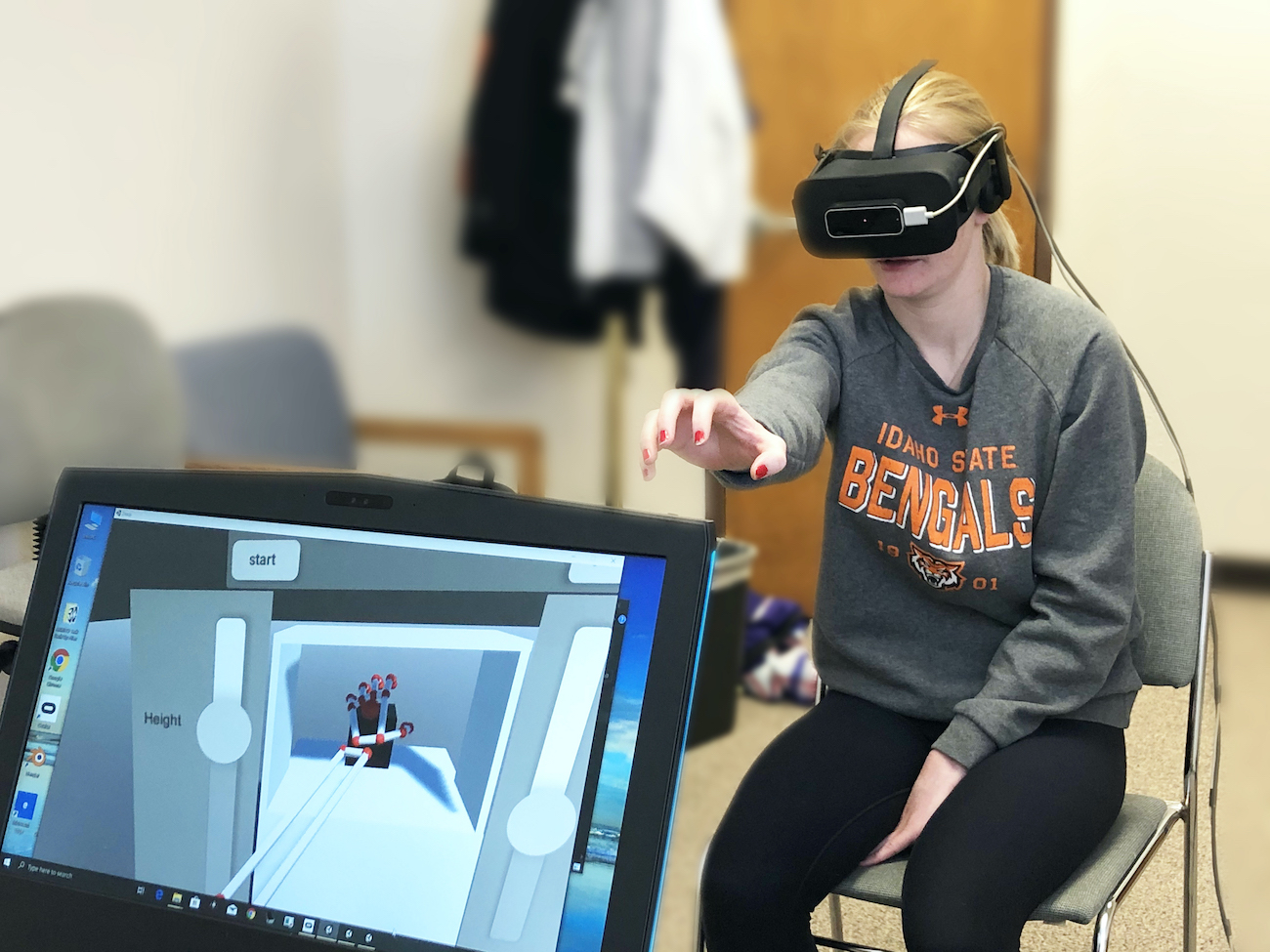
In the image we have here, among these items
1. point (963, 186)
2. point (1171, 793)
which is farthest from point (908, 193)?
point (1171, 793)

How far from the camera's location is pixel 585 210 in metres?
0.26

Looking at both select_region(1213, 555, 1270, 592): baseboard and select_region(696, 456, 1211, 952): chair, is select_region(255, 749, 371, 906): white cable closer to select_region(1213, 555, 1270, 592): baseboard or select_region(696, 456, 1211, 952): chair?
select_region(696, 456, 1211, 952): chair

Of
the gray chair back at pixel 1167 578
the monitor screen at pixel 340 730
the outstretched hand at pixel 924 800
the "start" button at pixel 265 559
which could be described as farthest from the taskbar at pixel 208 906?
the gray chair back at pixel 1167 578

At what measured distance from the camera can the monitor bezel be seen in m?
0.38

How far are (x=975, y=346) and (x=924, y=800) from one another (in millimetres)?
300

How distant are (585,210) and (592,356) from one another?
3cm

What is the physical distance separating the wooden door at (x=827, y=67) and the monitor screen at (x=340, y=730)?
0.15 metres

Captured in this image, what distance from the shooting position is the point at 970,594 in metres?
0.77

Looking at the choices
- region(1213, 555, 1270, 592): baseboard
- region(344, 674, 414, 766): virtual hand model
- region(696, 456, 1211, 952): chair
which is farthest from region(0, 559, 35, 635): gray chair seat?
region(1213, 555, 1270, 592): baseboard

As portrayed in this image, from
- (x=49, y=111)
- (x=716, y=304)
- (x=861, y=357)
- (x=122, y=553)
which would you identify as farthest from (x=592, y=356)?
(x=861, y=357)

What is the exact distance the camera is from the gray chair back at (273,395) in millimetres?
289

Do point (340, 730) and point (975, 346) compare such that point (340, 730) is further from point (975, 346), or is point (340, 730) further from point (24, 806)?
point (975, 346)

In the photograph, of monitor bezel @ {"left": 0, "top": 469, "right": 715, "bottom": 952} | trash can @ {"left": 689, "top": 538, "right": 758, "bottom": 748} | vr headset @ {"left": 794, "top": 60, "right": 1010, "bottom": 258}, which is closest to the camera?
monitor bezel @ {"left": 0, "top": 469, "right": 715, "bottom": 952}

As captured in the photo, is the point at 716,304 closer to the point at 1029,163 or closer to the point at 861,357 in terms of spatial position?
the point at 1029,163
